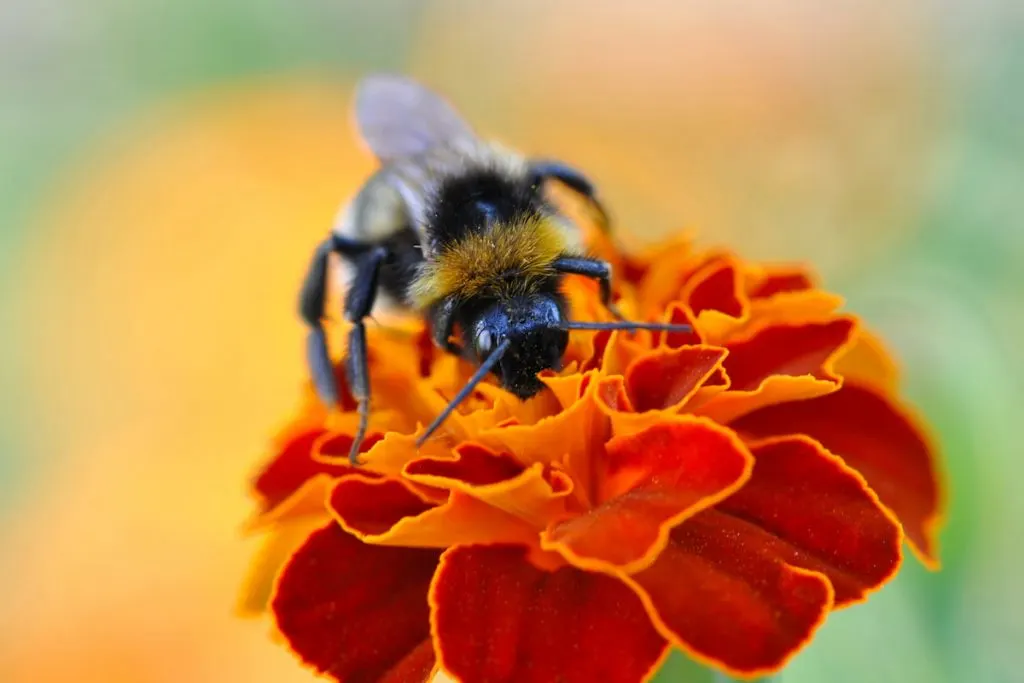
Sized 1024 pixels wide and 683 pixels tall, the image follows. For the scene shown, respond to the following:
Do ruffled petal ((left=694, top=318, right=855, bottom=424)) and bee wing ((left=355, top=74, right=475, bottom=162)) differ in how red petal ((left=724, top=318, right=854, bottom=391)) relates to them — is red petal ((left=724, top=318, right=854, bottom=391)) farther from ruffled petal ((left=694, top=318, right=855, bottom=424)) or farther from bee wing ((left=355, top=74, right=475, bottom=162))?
bee wing ((left=355, top=74, right=475, bottom=162))

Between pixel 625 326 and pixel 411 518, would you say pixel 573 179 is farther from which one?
pixel 411 518

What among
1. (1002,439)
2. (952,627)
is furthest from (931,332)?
(952,627)

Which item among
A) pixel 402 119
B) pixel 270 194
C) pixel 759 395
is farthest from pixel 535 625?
pixel 270 194

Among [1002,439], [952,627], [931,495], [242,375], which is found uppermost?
[931,495]

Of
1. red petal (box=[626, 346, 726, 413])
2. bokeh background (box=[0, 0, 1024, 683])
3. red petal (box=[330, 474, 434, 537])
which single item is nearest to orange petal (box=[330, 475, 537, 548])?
red petal (box=[330, 474, 434, 537])

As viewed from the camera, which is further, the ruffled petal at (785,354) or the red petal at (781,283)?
the red petal at (781,283)

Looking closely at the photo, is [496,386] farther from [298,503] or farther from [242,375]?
[242,375]

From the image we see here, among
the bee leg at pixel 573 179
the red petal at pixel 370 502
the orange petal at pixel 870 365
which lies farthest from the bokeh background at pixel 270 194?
the red petal at pixel 370 502

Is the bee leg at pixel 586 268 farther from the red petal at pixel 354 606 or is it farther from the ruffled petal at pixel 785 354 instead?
the red petal at pixel 354 606
